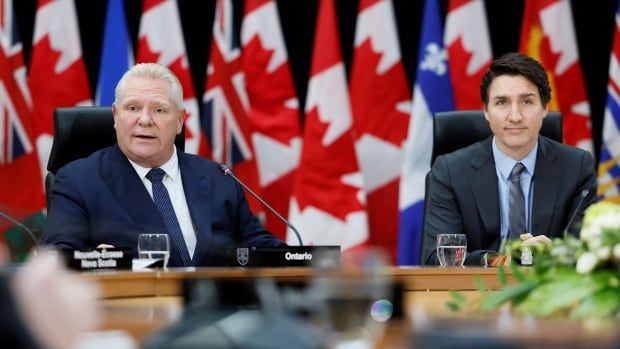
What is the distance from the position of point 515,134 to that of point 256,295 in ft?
8.96

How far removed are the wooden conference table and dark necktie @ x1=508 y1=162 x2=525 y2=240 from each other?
0.88m

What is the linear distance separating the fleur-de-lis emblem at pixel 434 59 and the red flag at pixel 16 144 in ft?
6.75

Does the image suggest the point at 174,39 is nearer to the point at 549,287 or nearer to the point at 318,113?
the point at 318,113

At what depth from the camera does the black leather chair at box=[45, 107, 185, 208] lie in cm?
403

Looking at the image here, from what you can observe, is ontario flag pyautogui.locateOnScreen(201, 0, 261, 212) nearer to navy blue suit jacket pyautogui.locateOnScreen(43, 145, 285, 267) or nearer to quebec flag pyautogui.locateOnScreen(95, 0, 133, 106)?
quebec flag pyautogui.locateOnScreen(95, 0, 133, 106)

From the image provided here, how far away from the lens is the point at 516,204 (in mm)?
4203

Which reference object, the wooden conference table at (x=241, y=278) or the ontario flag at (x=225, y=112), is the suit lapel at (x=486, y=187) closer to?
the wooden conference table at (x=241, y=278)

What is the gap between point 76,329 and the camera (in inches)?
40.4

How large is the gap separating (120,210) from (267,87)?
203 cm

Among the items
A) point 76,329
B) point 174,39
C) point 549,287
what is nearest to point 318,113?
point 174,39

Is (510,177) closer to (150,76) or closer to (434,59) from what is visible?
(150,76)

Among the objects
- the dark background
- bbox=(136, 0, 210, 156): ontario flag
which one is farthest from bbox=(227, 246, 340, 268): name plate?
the dark background

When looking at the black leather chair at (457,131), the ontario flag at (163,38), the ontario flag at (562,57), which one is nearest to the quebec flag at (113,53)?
the ontario flag at (163,38)

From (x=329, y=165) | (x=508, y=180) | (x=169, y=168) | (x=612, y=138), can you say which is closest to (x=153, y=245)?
(x=169, y=168)
